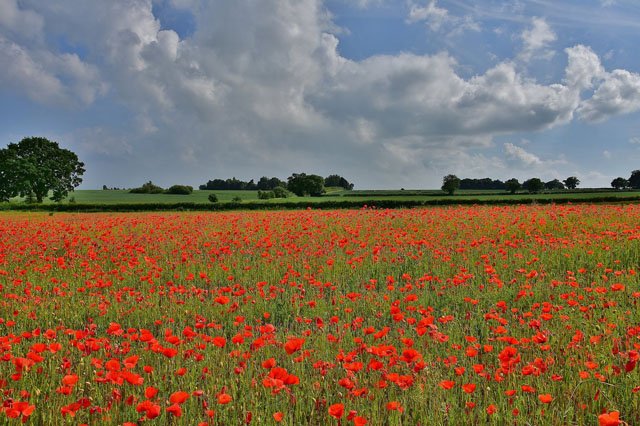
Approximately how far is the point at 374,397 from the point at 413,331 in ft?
5.94

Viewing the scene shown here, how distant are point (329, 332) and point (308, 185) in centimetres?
8853

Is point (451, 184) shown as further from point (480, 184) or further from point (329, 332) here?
point (329, 332)

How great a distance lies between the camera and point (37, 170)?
60281mm

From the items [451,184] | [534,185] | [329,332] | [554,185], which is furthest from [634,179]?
[329,332]

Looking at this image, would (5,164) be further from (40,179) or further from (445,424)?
(445,424)

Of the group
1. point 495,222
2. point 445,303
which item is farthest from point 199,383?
point 495,222

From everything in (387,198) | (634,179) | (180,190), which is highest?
(634,179)

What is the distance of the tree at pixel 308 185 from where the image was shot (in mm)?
93938

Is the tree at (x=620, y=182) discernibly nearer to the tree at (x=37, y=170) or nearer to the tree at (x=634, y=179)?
the tree at (x=634, y=179)

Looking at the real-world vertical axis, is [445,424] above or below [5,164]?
below

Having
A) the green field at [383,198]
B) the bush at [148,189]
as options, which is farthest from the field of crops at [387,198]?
the bush at [148,189]

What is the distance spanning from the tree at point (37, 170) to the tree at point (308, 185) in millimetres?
40975

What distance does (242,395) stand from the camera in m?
3.83

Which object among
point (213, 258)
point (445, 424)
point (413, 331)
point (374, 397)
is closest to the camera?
point (445, 424)
